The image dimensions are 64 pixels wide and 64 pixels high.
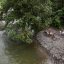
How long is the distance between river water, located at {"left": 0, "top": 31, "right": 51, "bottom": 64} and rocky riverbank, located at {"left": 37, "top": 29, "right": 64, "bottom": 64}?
63cm

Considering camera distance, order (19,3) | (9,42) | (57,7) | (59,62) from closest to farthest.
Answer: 1. (59,62)
2. (19,3)
3. (9,42)
4. (57,7)

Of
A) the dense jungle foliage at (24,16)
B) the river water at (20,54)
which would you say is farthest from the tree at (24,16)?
the river water at (20,54)

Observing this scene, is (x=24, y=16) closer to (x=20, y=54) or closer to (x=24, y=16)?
(x=24, y=16)

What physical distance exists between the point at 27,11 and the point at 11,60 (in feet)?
15.4

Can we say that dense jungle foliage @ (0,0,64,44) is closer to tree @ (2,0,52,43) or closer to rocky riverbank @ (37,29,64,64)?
tree @ (2,0,52,43)

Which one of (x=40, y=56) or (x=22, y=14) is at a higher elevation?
(x=22, y=14)

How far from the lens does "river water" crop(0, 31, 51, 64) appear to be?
13281 millimetres

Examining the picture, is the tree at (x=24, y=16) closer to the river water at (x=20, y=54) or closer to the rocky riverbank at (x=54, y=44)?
the river water at (x=20, y=54)

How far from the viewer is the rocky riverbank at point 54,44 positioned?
1327 cm

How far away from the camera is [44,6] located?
16016 mm

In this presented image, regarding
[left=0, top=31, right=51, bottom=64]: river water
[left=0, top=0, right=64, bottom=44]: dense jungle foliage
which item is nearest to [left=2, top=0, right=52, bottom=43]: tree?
[left=0, top=0, right=64, bottom=44]: dense jungle foliage

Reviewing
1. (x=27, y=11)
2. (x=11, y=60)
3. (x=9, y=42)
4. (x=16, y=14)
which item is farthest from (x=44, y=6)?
(x=11, y=60)

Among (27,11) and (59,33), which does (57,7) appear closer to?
(59,33)

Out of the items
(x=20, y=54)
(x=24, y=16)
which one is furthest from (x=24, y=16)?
(x=20, y=54)
